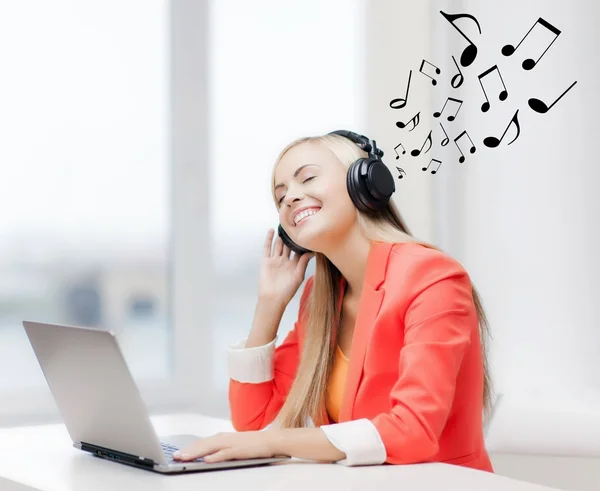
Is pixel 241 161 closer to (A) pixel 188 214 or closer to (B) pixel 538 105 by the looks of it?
(A) pixel 188 214

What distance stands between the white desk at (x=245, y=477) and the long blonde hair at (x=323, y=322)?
0.43 meters

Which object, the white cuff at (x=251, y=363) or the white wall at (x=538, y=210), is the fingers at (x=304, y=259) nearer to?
the white cuff at (x=251, y=363)

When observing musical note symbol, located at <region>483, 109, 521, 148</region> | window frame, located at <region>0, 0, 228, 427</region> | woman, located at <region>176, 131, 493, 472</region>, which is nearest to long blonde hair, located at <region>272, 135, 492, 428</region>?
woman, located at <region>176, 131, 493, 472</region>

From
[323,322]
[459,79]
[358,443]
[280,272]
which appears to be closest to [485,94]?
[459,79]

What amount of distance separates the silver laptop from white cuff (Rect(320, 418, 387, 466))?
0.09 meters

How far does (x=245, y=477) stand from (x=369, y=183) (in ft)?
2.26

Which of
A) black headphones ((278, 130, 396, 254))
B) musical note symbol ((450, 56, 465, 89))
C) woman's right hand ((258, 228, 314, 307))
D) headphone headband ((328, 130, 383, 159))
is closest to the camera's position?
black headphones ((278, 130, 396, 254))

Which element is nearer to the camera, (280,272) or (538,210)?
(280,272)

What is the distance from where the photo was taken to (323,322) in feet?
5.84

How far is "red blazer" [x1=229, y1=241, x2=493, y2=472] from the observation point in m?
1.35

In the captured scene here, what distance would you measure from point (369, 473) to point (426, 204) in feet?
5.17

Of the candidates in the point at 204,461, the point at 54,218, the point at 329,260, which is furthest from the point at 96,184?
the point at 204,461

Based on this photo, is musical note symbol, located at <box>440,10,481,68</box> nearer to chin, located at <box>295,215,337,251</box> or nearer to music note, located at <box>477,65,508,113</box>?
music note, located at <box>477,65,508,113</box>

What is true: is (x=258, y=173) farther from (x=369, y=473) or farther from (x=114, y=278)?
(x=369, y=473)
